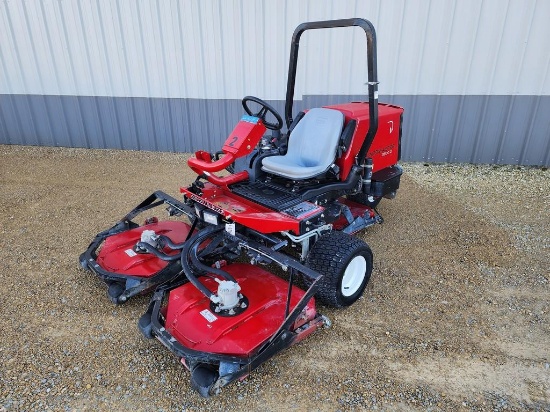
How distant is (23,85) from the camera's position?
6.52m

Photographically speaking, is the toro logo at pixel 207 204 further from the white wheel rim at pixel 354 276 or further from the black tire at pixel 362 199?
the black tire at pixel 362 199

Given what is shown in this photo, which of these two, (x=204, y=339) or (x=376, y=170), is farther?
(x=376, y=170)

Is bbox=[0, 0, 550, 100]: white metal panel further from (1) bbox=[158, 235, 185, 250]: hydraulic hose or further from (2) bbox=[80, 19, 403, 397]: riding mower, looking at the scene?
(1) bbox=[158, 235, 185, 250]: hydraulic hose

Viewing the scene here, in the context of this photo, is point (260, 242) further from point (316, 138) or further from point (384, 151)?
point (384, 151)

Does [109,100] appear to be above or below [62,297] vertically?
above

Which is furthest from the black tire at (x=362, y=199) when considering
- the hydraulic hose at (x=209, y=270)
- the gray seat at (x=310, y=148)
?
the hydraulic hose at (x=209, y=270)

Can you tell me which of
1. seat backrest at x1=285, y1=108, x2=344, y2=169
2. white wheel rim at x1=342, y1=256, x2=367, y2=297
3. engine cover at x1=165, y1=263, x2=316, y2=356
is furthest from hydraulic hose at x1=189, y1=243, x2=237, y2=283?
seat backrest at x1=285, y1=108, x2=344, y2=169

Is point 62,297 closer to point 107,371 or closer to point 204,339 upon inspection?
point 107,371

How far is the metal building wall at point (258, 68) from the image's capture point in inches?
214

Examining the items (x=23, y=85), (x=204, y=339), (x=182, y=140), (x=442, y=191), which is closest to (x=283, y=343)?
(x=204, y=339)

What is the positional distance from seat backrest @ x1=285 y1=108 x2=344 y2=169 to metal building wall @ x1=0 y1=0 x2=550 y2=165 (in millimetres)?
2607

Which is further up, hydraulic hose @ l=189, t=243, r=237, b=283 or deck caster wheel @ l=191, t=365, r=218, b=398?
hydraulic hose @ l=189, t=243, r=237, b=283

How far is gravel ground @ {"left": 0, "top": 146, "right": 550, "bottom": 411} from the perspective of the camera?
7.48 ft

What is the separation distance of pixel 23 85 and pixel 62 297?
16.1ft
